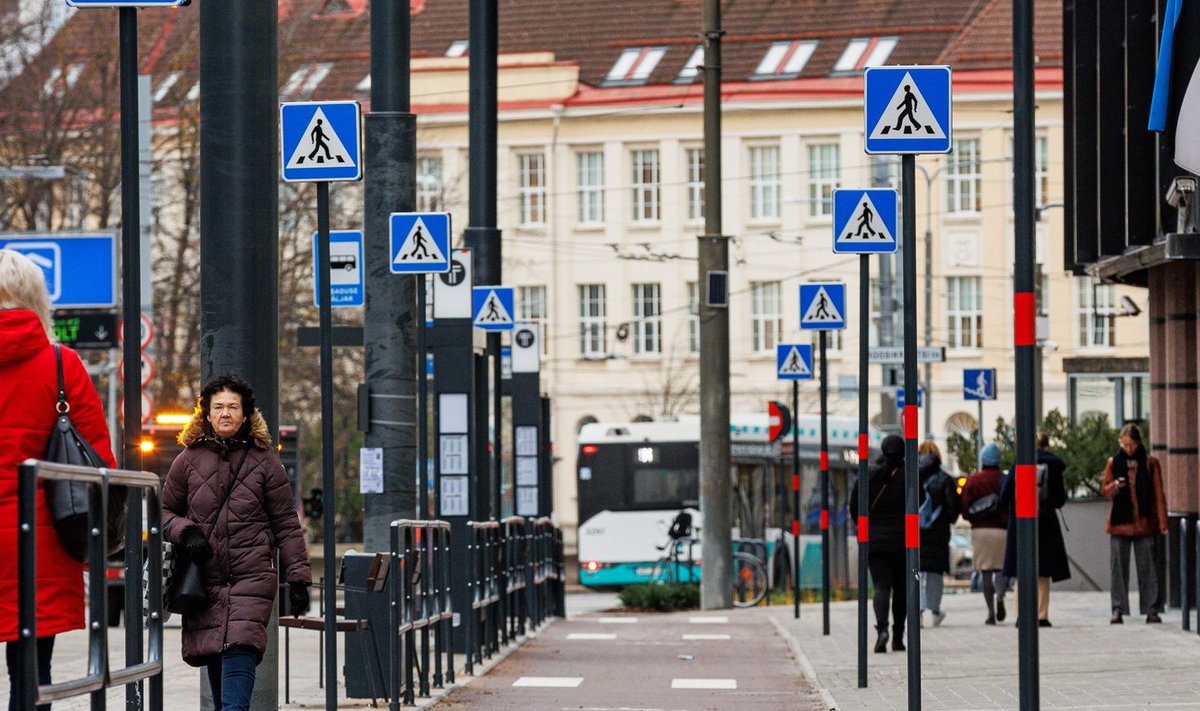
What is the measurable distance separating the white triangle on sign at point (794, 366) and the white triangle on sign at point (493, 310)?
18.2 feet

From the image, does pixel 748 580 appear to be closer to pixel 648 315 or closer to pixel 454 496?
pixel 454 496

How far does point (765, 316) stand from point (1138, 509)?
170ft

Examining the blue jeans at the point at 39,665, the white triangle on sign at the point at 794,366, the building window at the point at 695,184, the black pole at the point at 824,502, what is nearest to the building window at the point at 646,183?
the building window at the point at 695,184

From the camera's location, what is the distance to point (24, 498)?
20.3ft

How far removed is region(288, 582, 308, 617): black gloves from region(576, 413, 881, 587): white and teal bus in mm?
30106

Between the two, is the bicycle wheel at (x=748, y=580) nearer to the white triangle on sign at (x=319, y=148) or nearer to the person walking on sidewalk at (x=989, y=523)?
the person walking on sidewalk at (x=989, y=523)

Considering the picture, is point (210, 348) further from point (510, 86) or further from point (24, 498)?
point (510, 86)

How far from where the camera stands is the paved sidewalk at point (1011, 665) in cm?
1405

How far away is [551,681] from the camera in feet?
53.3

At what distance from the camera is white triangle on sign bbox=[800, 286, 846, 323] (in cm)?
2025

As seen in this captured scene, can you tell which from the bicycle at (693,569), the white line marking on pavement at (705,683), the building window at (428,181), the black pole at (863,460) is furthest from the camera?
the building window at (428,181)

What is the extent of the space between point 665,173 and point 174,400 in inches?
1333

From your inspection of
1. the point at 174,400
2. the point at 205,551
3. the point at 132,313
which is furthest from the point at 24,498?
the point at 174,400

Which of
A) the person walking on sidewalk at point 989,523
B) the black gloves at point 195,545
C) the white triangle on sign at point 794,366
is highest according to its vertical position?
the white triangle on sign at point 794,366
